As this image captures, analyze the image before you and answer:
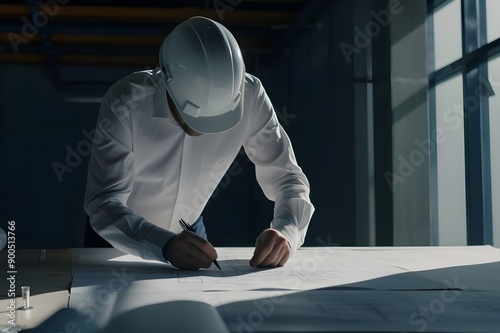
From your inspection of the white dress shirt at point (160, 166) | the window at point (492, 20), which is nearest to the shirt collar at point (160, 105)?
the white dress shirt at point (160, 166)

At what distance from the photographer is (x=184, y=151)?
187 cm

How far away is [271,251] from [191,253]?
0.20 metres

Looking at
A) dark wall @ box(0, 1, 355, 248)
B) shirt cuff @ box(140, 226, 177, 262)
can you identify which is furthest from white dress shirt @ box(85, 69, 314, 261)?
dark wall @ box(0, 1, 355, 248)

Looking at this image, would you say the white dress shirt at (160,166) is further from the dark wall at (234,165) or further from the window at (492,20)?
the dark wall at (234,165)

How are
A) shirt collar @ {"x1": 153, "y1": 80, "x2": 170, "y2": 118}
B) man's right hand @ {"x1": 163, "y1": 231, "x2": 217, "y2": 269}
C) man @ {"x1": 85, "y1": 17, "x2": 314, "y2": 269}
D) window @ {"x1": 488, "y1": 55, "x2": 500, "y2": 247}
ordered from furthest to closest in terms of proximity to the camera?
window @ {"x1": 488, "y1": 55, "x2": 500, "y2": 247} < shirt collar @ {"x1": 153, "y1": 80, "x2": 170, "y2": 118} < man @ {"x1": 85, "y1": 17, "x2": 314, "y2": 269} < man's right hand @ {"x1": 163, "y1": 231, "x2": 217, "y2": 269}

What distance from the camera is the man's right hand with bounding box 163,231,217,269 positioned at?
4.39 feet

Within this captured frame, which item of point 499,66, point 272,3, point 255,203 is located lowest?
point 255,203

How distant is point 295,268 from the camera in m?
1.41

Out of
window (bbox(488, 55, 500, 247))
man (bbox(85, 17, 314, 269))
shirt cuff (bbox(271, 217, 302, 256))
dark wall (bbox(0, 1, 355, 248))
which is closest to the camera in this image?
man (bbox(85, 17, 314, 269))

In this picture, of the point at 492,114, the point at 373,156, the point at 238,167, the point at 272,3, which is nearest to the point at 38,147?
the point at 238,167

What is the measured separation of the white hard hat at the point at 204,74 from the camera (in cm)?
145

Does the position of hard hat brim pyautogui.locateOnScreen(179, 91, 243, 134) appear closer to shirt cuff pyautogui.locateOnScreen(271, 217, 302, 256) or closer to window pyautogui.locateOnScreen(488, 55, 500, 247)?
shirt cuff pyautogui.locateOnScreen(271, 217, 302, 256)

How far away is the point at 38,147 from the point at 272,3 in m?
2.53

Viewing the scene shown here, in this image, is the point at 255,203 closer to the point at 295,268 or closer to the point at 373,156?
the point at 373,156
